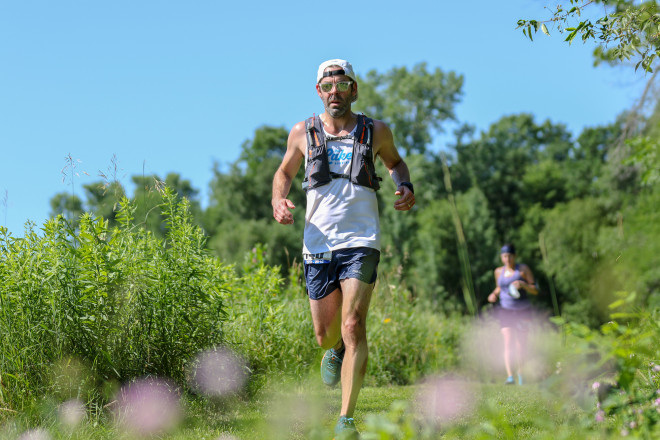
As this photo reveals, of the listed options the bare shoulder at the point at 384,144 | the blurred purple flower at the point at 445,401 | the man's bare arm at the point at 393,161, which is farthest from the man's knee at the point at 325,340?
the bare shoulder at the point at 384,144

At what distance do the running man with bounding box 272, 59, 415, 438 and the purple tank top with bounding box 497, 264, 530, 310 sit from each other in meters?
6.29

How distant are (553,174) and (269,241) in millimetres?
20692

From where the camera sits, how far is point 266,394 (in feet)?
20.4

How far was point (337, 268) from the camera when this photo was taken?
15.4ft

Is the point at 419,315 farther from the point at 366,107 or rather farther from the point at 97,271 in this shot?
the point at 366,107

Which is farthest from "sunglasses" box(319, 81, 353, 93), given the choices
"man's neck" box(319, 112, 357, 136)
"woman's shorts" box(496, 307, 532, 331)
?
"woman's shorts" box(496, 307, 532, 331)

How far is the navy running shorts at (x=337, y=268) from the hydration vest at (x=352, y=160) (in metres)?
0.47

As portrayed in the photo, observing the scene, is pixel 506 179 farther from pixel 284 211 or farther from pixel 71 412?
pixel 71 412

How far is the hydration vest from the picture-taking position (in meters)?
4.70

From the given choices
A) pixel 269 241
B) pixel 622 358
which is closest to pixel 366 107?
pixel 269 241

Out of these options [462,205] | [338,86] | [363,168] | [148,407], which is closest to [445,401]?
[363,168]

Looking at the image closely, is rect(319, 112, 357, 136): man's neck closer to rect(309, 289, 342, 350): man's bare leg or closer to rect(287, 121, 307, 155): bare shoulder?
rect(287, 121, 307, 155): bare shoulder

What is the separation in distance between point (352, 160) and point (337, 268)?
0.74 metres

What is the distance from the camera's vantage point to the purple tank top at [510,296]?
10.8 metres
